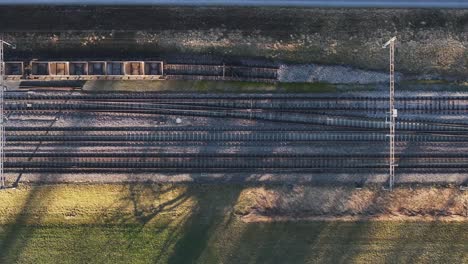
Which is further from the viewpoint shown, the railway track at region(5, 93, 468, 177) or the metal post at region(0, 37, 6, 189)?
the railway track at region(5, 93, 468, 177)

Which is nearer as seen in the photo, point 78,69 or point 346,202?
point 78,69

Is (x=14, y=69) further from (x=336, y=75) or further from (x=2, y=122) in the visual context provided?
(x=336, y=75)

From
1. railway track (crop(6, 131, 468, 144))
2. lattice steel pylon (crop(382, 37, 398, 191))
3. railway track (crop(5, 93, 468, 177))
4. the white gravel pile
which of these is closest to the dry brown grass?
lattice steel pylon (crop(382, 37, 398, 191))

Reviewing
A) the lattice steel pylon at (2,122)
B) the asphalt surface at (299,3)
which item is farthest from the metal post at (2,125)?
the asphalt surface at (299,3)

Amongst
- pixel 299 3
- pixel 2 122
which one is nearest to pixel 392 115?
A: pixel 299 3

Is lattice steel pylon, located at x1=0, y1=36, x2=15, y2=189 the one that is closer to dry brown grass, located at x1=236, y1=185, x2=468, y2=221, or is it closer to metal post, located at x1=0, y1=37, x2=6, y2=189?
metal post, located at x1=0, y1=37, x2=6, y2=189

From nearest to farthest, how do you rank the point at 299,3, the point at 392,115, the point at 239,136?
the point at 392,115 < the point at 239,136 < the point at 299,3

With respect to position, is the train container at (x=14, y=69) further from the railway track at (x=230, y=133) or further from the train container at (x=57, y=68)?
the train container at (x=57, y=68)

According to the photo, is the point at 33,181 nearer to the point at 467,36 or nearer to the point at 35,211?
the point at 35,211

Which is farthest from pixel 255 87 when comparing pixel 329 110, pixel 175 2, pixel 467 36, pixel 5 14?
pixel 5 14

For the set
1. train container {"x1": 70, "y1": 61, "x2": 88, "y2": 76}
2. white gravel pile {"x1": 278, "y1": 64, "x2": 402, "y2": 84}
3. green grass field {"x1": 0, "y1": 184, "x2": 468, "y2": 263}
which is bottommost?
green grass field {"x1": 0, "y1": 184, "x2": 468, "y2": 263}
